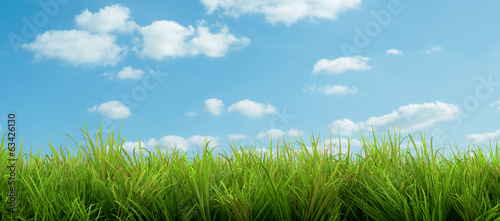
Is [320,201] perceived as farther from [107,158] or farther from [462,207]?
[107,158]

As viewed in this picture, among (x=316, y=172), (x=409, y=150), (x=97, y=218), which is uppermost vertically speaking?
(x=409, y=150)

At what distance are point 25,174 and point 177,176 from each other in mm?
1125

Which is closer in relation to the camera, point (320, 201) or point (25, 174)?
point (320, 201)

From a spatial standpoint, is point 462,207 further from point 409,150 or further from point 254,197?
point 254,197

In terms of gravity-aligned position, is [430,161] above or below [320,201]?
above

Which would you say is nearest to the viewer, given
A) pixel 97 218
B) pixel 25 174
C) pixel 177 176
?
pixel 97 218

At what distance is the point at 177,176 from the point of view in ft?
9.36

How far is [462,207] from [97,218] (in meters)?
2.09

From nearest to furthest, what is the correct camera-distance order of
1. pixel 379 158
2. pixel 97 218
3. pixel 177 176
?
pixel 97 218
pixel 177 176
pixel 379 158

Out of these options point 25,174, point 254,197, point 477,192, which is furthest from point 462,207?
point 25,174

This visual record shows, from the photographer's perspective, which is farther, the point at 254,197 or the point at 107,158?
the point at 107,158

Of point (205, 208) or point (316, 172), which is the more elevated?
point (316, 172)

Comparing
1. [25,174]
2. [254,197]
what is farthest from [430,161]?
[25,174]

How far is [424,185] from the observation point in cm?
269
